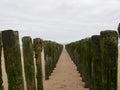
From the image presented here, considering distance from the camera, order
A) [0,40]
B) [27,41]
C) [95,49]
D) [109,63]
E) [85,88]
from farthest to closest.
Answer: [85,88]
[27,41]
[95,49]
[0,40]
[109,63]

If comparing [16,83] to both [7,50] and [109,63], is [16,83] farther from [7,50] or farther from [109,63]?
[109,63]

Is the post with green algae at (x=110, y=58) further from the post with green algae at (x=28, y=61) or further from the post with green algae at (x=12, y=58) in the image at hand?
the post with green algae at (x=28, y=61)

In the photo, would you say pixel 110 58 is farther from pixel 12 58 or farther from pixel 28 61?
pixel 28 61

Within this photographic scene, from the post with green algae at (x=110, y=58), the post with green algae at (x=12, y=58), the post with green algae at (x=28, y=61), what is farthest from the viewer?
the post with green algae at (x=28, y=61)

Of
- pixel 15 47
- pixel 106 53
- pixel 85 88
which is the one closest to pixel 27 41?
pixel 15 47

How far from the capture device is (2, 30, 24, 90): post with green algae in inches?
255

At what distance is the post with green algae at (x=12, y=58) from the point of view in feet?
21.3

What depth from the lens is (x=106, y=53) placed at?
18.3 feet

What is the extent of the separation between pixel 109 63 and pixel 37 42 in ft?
14.3

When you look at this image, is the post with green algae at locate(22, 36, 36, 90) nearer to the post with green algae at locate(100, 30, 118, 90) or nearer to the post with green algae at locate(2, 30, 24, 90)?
the post with green algae at locate(2, 30, 24, 90)

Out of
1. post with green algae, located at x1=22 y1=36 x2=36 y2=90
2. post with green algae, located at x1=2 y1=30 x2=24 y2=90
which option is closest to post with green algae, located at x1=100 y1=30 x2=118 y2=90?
post with green algae, located at x1=2 y1=30 x2=24 y2=90

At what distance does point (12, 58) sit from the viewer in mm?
6488

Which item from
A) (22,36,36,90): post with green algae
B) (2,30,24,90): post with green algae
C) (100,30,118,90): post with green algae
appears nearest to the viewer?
(100,30,118,90): post with green algae

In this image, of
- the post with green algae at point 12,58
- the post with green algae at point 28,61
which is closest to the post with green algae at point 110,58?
the post with green algae at point 12,58
